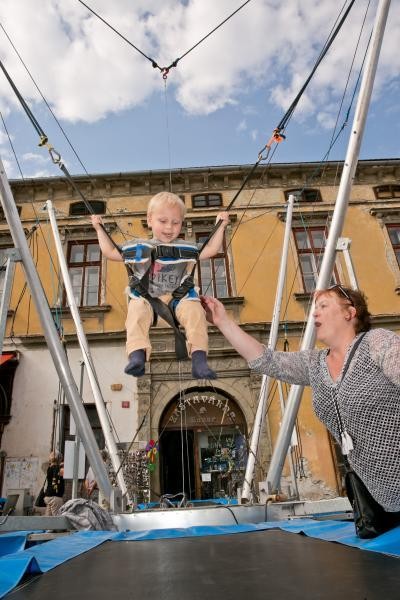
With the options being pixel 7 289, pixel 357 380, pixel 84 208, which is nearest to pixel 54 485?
pixel 7 289

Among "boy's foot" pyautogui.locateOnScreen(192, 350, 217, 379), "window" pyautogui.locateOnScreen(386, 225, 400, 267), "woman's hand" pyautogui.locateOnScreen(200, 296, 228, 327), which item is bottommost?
"boy's foot" pyautogui.locateOnScreen(192, 350, 217, 379)

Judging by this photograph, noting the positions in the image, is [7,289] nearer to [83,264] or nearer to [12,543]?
→ [12,543]

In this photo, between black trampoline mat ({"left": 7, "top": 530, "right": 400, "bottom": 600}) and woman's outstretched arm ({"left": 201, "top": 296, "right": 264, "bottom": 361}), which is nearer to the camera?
black trampoline mat ({"left": 7, "top": 530, "right": 400, "bottom": 600})

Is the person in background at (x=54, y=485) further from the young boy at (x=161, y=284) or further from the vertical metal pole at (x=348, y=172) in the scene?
the young boy at (x=161, y=284)

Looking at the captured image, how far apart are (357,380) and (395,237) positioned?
10123 mm

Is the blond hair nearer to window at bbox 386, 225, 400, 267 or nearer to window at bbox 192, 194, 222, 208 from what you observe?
window at bbox 192, 194, 222, 208

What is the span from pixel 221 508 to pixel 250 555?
184 cm

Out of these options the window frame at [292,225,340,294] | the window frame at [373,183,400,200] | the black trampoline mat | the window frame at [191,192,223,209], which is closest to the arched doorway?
the window frame at [292,225,340,294]

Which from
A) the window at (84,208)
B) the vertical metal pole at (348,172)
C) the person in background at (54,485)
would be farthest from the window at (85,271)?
the vertical metal pole at (348,172)

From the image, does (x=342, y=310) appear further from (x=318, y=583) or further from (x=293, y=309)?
(x=293, y=309)

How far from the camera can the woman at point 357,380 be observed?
1.44 m

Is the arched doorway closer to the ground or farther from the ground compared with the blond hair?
closer to the ground

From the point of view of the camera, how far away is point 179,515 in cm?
320

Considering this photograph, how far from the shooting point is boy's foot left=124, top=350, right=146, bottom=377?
2.31m
